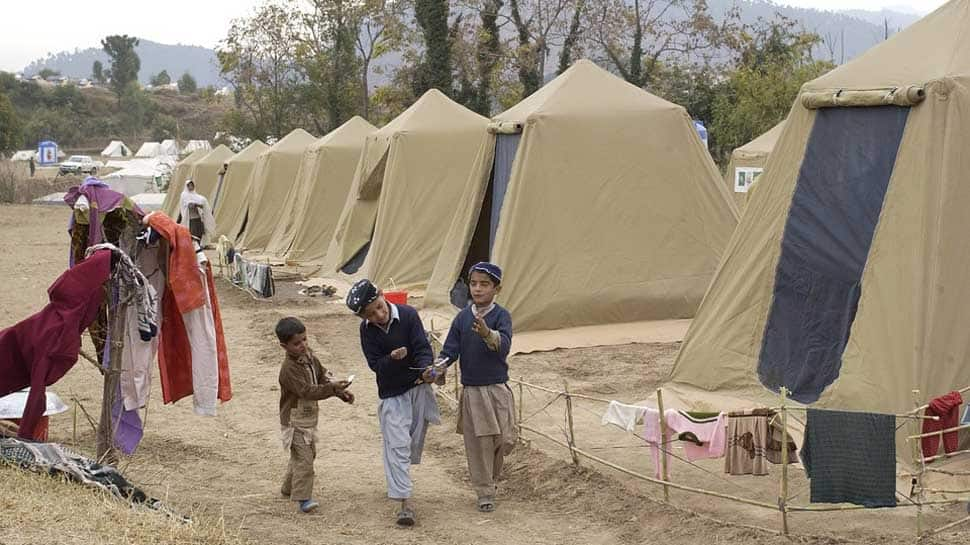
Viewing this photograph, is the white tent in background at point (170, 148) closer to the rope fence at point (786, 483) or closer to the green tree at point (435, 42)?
the green tree at point (435, 42)

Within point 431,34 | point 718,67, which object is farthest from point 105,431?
point 718,67

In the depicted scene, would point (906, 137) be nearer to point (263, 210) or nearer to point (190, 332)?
point (190, 332)

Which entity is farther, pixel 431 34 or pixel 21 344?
pixel 431 34

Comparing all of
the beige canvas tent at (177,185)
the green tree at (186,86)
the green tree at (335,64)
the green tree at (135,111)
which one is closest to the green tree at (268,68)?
the green tree at (335,64)

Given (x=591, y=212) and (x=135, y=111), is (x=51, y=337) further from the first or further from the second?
(x=135, y=111)

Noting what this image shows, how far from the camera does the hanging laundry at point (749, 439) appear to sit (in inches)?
216

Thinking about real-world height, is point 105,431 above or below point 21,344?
Result: below

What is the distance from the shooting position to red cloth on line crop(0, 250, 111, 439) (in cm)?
541

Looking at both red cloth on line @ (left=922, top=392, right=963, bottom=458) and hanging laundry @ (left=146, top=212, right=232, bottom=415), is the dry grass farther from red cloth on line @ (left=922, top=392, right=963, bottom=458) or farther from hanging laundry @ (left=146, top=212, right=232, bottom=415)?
red cloth on line @ (left=922, top=392, right=963, bottom=458)

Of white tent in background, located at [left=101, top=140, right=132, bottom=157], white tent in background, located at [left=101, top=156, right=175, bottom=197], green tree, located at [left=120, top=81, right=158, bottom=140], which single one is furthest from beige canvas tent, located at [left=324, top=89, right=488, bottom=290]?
green tree, located at [left=120, top=81, right=158, bottom=140]

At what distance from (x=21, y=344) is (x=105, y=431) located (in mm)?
764

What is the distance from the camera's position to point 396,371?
18.5 feet

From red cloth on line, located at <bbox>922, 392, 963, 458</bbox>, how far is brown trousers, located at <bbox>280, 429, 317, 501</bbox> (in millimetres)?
2884

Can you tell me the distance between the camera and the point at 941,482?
552 cm
